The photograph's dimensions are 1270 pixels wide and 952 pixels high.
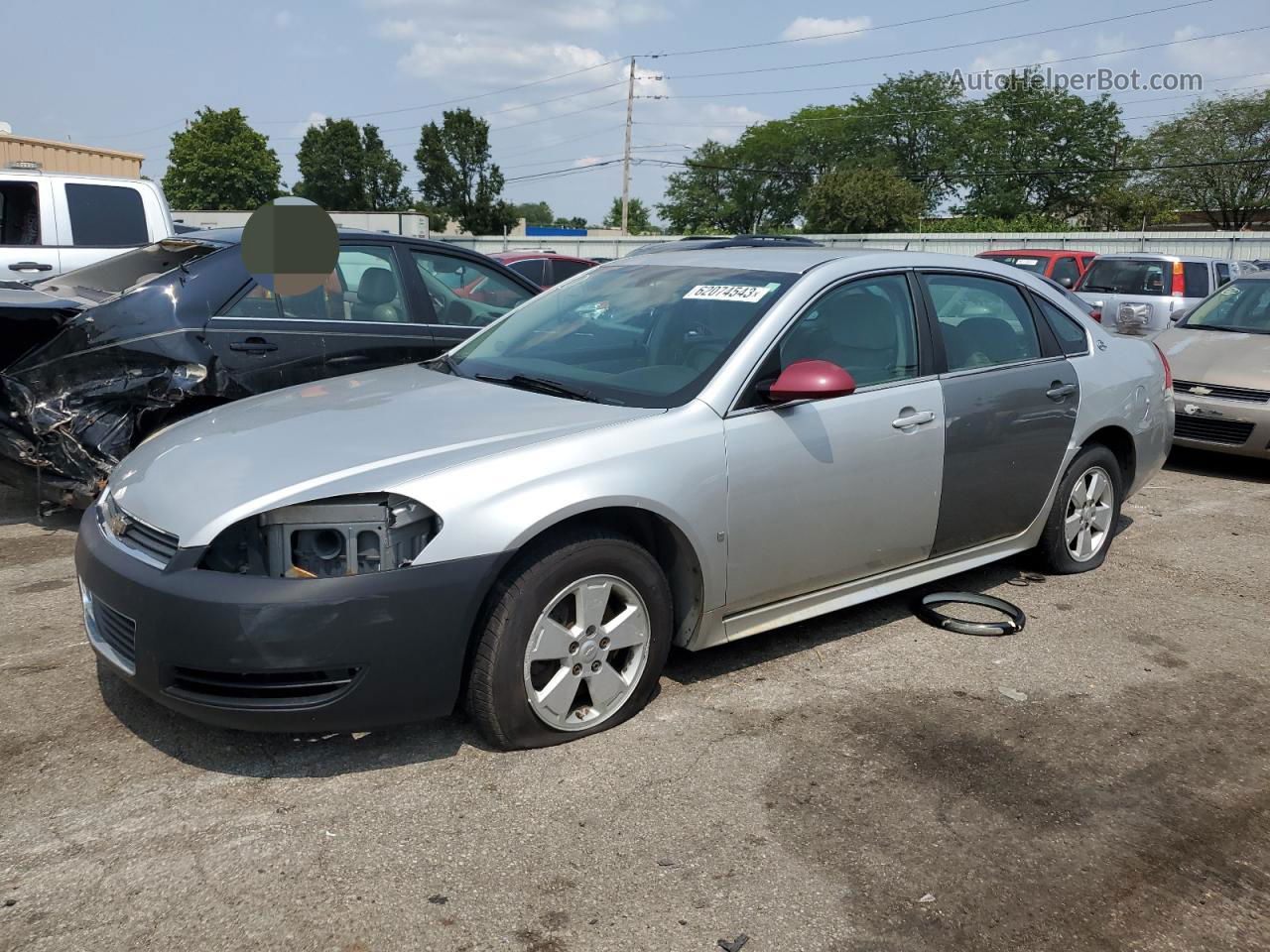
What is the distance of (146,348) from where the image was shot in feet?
17.9

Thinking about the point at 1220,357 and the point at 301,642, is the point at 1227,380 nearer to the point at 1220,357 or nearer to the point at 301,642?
the point at 1220,357

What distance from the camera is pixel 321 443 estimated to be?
351 centimetres

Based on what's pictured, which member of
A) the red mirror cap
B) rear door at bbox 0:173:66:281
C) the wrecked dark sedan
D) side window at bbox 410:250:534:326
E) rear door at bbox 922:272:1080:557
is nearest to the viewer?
the red mirror cap

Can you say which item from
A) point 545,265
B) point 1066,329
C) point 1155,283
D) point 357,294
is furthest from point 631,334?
point 1155,283

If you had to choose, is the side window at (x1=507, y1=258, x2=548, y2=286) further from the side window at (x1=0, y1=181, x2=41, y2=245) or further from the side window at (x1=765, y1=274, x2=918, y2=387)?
the side window at (x1=765, y1=274, x2=918, y2=387)

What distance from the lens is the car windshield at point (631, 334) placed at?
4.00 m

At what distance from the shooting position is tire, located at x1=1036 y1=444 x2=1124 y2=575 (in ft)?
17.4

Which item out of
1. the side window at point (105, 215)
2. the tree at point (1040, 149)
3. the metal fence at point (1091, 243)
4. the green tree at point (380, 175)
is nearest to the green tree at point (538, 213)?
the green tree at point (380, 175)

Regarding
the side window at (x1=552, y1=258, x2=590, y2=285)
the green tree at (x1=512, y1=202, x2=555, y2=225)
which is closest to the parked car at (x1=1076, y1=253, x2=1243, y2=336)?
the side window at (x1=552, y1=258, x2=590, y2=285)

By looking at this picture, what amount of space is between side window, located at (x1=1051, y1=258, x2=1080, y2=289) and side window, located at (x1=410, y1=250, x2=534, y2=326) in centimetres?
1304

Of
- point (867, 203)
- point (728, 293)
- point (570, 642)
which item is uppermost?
point (867, 203)

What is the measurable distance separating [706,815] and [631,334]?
1.98 meters

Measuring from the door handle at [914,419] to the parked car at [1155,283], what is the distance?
11.4 meters

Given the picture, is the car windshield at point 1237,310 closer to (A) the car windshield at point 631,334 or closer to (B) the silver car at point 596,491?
(B) the silver car at point 596,491
